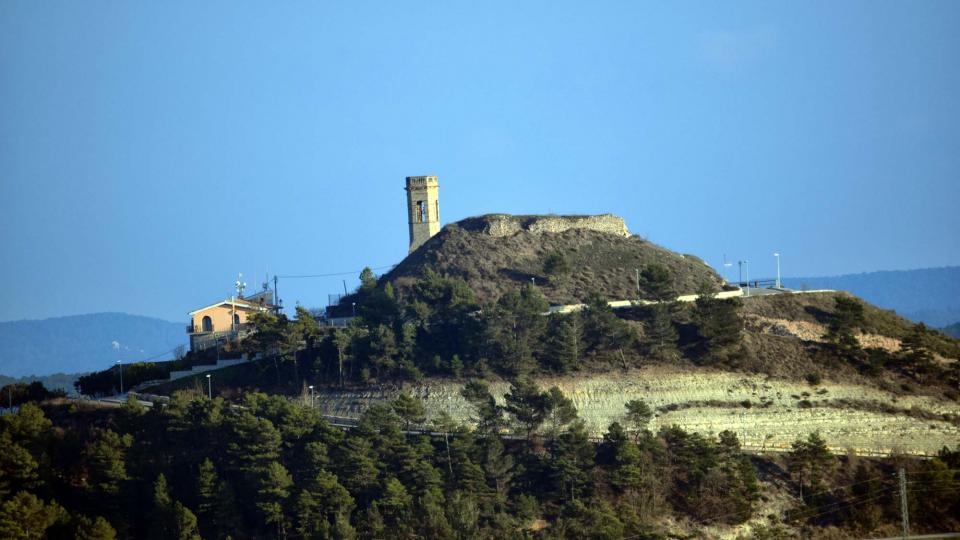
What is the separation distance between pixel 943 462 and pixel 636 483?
533 inches

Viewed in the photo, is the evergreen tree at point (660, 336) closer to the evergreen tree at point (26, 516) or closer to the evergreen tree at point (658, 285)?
the evergreen tree at point (658, 285)

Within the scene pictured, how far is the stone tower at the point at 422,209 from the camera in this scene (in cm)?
8969

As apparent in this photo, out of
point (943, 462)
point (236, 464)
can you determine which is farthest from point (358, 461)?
point (943, 462)

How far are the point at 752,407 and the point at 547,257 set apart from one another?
18.7 metres

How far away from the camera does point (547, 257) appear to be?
82500 mm

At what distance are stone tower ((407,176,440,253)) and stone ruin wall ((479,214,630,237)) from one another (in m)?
4.05

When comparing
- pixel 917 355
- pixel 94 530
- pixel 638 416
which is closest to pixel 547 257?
pixel 638 416

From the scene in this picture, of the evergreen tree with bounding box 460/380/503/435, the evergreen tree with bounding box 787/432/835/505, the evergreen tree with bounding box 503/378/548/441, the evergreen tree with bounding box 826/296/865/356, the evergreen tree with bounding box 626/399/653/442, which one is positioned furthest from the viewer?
the evergreen tree with bounding box 826/296/865/356

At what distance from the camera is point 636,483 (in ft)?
200

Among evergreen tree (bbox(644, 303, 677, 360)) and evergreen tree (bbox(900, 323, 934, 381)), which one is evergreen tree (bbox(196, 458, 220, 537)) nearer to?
evergreen tree (bbox(644, 303, 677, 360))

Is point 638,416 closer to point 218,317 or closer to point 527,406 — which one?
point 527,406

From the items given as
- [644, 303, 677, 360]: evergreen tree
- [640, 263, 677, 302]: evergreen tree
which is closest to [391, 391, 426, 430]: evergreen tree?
[644, 303, 677, 360]: evergreen tree

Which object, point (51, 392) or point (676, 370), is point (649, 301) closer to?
point (676, 370)

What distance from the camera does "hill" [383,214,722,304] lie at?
80750mm
